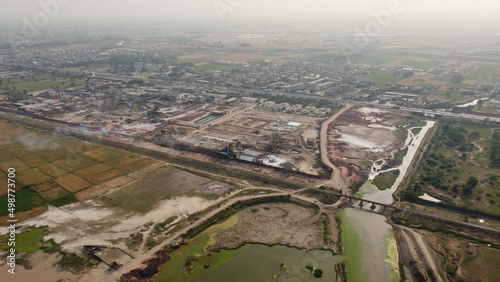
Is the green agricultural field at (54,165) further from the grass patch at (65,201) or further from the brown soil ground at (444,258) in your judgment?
the brown soil ground at (444,258)

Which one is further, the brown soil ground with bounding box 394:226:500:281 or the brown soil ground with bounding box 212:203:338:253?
the brown soil ground with bounding box 212:203:338:253

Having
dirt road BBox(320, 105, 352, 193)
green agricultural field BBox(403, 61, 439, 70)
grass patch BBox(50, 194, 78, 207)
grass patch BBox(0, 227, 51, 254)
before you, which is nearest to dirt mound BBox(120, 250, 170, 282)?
grass patch BBox(0, 227, 51, 254)

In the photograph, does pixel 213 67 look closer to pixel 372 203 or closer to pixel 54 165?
pixel 54 165

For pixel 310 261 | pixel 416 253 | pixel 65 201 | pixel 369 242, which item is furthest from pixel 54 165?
pixel 416 253

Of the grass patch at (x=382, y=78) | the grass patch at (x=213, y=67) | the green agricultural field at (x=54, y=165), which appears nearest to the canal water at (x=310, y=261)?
A: the green agricultural field at (x=54, y=165)

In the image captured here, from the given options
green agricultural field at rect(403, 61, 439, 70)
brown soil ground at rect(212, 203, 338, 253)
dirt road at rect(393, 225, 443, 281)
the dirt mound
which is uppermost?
green agricultural field at rect(403, 61, 439, 70)

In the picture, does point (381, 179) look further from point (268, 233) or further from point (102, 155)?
point (102, 155)

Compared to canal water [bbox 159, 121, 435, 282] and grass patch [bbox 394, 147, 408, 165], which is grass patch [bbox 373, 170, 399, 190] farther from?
canal water [bbox 159, 121, 435, 282]

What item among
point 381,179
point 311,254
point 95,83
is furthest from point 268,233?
point 95,83

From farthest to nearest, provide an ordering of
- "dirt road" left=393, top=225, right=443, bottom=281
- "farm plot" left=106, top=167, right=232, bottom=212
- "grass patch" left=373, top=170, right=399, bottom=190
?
"grass patch" left=373, top=170, right=399, bottom=190 → "farm plot" left=106, top=167, right=232, bottom=212 → "dirt road" left=393, top=225, right=443, bottom=281
